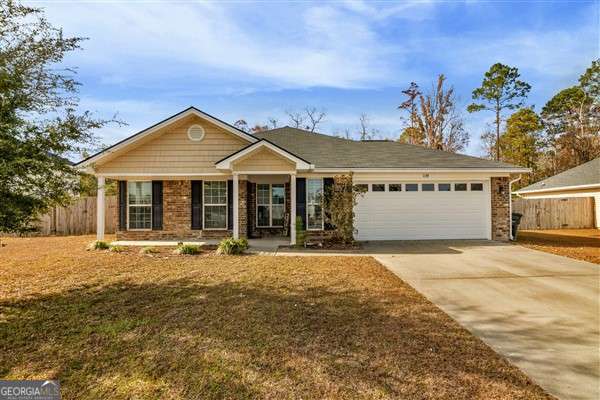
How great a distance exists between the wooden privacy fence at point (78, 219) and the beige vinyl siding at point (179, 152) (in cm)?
491

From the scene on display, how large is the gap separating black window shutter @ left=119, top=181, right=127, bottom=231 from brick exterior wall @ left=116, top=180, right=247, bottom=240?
0.90 ft

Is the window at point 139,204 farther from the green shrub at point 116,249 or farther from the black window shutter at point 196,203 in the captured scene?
the green shrub at point 116,249

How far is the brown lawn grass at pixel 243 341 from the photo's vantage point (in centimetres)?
288

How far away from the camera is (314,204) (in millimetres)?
12117

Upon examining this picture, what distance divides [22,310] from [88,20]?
5.61m

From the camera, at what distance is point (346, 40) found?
10.0 metres

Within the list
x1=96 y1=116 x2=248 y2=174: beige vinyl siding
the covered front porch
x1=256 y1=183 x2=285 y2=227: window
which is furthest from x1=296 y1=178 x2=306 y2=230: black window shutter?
x1=96 y1=116 x2=248 y2=174: beige vinyl siding

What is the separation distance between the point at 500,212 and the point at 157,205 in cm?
1335

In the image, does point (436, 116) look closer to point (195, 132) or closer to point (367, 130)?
point (367, 130)

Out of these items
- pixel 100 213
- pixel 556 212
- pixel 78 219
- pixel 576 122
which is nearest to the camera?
pixel 100 213

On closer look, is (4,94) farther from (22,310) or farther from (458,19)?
(458,19)

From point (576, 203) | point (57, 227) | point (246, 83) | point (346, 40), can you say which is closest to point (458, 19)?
point (346, 40)

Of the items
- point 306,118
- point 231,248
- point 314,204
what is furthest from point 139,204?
point 306,118

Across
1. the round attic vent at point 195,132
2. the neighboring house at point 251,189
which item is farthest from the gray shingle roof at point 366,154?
the round attic vent at point 195,132
